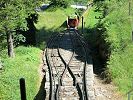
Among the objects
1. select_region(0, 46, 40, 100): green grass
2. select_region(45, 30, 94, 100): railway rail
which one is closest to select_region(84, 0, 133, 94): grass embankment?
select_region(45, 30, 94, 100): railway rail

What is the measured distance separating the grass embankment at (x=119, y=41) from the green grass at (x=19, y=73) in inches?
198

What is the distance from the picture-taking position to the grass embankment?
2145 centimetres

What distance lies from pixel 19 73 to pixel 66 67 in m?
3.34

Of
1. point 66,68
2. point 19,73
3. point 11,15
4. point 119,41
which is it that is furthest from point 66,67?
point 11,15

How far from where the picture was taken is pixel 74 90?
2020 cm

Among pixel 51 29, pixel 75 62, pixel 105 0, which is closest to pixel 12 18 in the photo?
pixel 75 62

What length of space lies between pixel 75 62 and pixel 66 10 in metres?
25.9

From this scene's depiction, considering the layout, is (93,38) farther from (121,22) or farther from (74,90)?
(74,90)

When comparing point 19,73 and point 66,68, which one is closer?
point 19,73

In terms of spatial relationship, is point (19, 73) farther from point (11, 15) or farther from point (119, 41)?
point (119, 41)

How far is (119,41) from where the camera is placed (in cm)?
2584

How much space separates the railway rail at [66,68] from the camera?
19719mm

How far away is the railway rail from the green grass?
3.23 feet

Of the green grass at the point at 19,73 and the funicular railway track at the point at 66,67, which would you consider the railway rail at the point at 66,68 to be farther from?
the green grass at the point at 19,73
